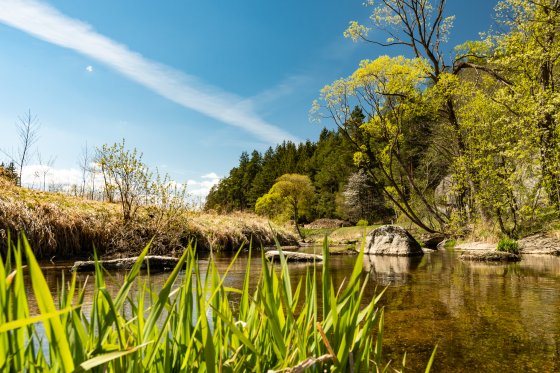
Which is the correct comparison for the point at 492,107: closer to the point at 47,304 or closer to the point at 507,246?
the point at 507,246

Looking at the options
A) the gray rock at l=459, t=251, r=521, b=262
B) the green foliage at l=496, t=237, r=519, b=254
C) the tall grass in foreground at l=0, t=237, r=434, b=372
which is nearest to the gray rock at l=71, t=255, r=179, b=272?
the tall grass in foreground at l=0, t=237, r=434, b=372

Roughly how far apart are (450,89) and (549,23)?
3419mm

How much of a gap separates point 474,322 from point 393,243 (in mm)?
11835

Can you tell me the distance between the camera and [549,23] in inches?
485

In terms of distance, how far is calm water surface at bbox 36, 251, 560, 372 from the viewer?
293cm

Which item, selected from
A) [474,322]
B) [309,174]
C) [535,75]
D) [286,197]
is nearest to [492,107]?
[535,75]

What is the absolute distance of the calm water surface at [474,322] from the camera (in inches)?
115

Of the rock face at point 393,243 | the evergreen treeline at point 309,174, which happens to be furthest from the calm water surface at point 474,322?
the evergreen treeline at point 309,174

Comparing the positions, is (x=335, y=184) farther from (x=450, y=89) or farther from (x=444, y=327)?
(x=444, y=327)

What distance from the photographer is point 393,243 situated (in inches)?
612

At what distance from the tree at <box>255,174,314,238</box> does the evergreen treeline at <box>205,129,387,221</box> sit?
3.48 metres

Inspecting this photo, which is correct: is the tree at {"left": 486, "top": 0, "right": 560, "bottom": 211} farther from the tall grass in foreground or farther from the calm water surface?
the tall grass in foreground

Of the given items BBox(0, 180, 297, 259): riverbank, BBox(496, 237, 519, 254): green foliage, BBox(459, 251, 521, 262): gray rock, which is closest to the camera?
BBox(0, 180, 297, 259): riverbank

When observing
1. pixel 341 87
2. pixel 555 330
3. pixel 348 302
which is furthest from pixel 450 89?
pixel 348 302
